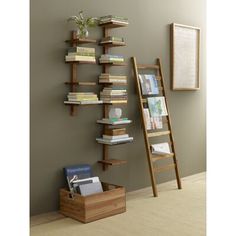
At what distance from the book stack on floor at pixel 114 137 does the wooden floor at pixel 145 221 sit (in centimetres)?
63

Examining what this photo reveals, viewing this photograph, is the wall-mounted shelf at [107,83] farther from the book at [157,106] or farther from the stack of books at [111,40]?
the book at [157,106]

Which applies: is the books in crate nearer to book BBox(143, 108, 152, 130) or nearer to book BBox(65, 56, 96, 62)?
book BBox(143, 108, 152, 130)

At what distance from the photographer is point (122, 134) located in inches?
137

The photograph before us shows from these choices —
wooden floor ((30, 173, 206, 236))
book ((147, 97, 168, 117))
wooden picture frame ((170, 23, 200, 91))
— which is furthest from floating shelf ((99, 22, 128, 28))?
wooden floor ((30, 173, 206, 236))

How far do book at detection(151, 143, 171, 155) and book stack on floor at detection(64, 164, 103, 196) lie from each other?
87 centimetres

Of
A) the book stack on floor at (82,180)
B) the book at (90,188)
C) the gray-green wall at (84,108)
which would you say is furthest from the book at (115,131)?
the book at (90,188)

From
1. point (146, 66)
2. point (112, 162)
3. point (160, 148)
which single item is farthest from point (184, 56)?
point (112, 162)

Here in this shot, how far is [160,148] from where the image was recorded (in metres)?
3.98

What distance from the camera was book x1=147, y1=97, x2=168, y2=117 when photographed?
386 centimetres

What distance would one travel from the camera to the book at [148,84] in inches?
150

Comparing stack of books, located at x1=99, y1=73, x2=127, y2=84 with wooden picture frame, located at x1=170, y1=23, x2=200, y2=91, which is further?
wooden picture frame, located at x1=170, y1=23, x2=200, y2=91

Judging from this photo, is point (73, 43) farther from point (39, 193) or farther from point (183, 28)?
point (183, 28)
